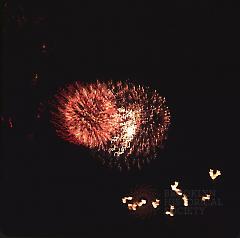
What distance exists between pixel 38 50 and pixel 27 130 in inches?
19.5

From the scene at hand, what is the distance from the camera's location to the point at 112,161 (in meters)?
3.43

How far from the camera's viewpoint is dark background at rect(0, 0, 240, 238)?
133 inches

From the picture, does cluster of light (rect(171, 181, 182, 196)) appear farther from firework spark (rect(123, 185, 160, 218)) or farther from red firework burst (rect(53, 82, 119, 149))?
red firework burst (rect(53, 82, 119, 149))

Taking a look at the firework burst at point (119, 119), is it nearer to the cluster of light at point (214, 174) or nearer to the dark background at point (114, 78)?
the dark background at point (114, 78)

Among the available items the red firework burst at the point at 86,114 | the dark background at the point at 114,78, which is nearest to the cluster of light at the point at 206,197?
the dark background at the point at 114,78

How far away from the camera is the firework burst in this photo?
11.2 ft

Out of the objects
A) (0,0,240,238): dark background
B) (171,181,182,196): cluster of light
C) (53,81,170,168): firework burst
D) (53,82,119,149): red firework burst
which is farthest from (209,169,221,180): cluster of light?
(53,82,119,149): red firework burst

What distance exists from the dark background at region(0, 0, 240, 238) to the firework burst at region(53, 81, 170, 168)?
0.06 m

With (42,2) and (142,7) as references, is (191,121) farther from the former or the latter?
(42,2)

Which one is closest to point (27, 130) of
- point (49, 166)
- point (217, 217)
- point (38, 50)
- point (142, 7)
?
point (49, 166)

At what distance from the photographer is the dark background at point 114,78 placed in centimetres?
338

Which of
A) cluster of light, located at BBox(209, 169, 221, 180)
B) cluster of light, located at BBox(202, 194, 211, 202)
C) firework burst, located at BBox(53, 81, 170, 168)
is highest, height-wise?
firework burst, located at BBox(53, 81, 170, 168)

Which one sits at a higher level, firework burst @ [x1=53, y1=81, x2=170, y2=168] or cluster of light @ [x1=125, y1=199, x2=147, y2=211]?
firework burst @ [x1=53, y1=81, x2=170, y2=168]

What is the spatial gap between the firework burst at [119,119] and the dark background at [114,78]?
6 centimetres
